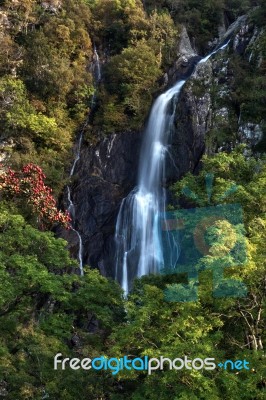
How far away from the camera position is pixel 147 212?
56.6 ft

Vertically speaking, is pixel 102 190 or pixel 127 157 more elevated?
pixel 127 157

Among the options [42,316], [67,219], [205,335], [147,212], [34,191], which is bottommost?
[42,316]

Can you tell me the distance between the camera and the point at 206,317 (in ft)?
21.9

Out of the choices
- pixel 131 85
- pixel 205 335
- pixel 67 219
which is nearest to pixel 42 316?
pixel 67 219

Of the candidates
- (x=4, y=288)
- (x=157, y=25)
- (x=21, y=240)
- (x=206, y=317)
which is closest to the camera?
(x=206, y=317)

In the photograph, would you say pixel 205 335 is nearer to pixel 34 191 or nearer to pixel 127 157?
pixel 34 191

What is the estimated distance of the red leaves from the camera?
44.6ft

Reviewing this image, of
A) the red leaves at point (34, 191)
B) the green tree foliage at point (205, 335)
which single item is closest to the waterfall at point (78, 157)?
the red leaves at point (34, 191)

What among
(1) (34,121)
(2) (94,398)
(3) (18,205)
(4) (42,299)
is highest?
(1) (34,121)

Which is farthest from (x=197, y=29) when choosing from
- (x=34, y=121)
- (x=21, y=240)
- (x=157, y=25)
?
(x=21, y=240)

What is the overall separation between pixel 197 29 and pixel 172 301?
2316 centimetres

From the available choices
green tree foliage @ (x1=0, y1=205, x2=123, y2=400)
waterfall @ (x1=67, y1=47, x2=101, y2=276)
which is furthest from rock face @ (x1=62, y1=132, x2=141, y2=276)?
green tree foliage @ (x1=0, y1=205, x2=123, y2=400)

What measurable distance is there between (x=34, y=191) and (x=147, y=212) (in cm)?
519

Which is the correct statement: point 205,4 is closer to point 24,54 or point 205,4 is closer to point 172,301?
point 24,54
